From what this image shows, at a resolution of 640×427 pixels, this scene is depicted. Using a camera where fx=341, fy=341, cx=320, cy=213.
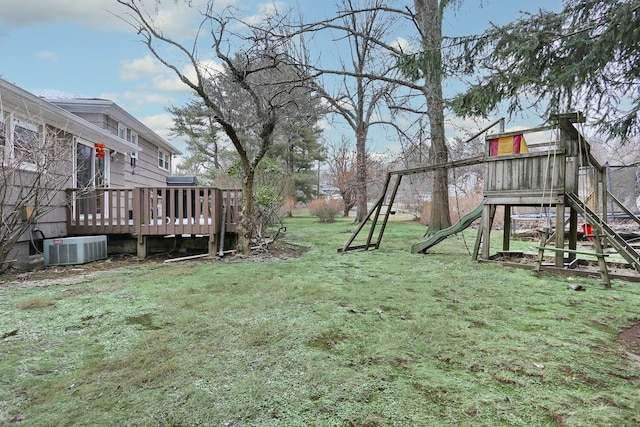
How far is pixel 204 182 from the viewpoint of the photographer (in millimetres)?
24016

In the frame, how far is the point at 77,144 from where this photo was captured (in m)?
8.07

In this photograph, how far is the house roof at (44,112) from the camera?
5341 mm

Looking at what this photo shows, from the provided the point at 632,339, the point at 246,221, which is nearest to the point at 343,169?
the point at 246,221

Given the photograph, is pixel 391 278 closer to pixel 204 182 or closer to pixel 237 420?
pixel 237 420

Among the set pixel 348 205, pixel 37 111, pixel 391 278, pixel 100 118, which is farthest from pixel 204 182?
pixel 391 278

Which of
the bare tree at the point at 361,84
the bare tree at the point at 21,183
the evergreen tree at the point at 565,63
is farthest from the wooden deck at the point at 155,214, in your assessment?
the bare tree at the point at 361,84

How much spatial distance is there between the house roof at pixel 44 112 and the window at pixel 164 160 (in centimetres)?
655

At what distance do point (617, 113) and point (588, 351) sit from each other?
2.69 metres

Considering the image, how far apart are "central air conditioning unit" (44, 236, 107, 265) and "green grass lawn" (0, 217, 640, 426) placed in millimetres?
1456

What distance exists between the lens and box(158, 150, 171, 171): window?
50.7 ft

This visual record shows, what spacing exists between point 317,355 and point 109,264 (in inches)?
198

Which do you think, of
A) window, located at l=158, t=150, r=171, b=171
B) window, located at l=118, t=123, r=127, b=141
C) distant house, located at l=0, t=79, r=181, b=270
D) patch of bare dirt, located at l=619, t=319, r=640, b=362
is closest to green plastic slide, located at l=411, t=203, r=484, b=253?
patch of bare dirt, located at l=619, t=319, r=640, b=362

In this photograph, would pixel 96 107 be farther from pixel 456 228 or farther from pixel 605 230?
pixel 605 230

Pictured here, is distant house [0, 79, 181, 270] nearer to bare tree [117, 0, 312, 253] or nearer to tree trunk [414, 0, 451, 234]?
bare tree [117, 0, 312, 253]
